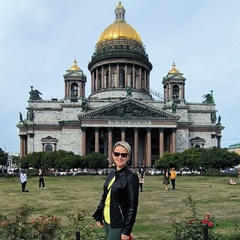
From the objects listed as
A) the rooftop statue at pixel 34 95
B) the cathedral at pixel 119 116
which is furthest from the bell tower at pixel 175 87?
the rooftop statue at pixel 34 95

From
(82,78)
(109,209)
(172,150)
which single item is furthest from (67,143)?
(109,209)

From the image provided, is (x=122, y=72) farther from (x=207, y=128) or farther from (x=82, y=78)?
(x=207, y=128)

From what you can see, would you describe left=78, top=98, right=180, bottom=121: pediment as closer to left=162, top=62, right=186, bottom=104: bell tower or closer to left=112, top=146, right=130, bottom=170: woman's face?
left=162, top=62, right=186, bottom=104: bell tower

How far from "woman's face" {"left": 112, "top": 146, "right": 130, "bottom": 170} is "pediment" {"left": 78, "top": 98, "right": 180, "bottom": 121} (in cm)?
6582

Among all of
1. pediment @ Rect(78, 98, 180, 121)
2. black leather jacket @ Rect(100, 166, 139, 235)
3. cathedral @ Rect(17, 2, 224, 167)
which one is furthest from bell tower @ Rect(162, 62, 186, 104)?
black leather jacket @ Rect(100, 166, 139, 235)

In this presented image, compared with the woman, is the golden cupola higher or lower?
higher

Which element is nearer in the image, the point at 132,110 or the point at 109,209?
the point at 109,209

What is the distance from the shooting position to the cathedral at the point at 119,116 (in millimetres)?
72938

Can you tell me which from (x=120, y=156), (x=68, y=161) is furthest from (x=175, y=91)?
(x=120, y=156)

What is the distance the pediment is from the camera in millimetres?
72500

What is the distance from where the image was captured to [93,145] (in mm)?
78250

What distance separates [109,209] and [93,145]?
72.2 metres

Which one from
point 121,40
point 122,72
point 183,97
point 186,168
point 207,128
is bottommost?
point 186,168

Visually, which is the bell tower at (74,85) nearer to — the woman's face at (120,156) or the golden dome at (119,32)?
the golden dome at (119,32)
